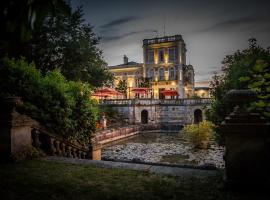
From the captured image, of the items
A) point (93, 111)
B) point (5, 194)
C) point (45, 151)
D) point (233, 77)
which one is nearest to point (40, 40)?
point (93, 111)

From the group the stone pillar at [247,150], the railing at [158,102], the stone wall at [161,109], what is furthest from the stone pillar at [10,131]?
the railing at [158,102]

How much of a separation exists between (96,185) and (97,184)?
5 centimetres

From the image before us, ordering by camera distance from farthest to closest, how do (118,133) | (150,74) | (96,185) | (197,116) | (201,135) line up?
(150,74)
(197,116)
(118,133)
(201,135)
(96,185)

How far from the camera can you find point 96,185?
A: 171 inches

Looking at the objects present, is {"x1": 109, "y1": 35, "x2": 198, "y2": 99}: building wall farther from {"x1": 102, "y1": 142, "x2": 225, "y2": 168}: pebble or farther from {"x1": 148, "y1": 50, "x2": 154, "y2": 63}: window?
{"x1": 102, "y1": 142, "x2": 225, "y2": 168}: pebble

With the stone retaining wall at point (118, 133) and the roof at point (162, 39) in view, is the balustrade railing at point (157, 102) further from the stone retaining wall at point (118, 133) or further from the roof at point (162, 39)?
the roof at point (162, 39)

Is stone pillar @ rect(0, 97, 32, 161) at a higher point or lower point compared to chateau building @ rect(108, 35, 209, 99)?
lower

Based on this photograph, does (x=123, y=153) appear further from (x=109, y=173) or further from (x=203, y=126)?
(x=109, y=173)

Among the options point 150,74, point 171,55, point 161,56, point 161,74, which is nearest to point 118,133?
Result: point 161,74

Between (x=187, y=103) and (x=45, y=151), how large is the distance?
113ft

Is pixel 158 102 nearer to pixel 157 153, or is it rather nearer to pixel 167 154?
pixel 157 153

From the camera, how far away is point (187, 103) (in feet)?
131

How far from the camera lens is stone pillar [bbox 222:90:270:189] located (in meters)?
3.98

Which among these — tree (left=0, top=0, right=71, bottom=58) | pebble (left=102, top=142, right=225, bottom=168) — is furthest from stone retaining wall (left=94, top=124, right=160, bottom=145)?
tree (left=0, top=0, right=71, bottom=58)
